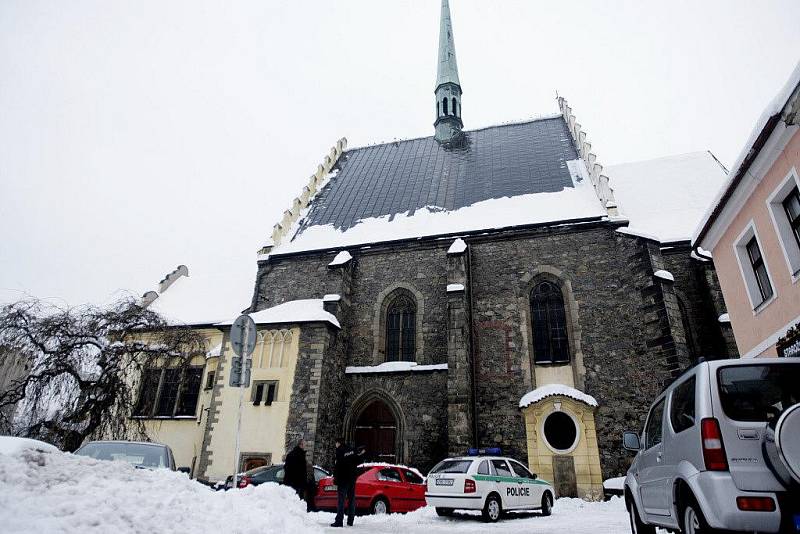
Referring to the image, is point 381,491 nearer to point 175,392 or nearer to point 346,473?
point 346,473

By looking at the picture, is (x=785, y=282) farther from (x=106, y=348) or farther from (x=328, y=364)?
(x=106, y=348)

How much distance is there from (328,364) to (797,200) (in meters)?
13.8

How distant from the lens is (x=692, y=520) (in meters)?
4.32

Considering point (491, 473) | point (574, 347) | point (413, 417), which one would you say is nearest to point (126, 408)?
point (413, 417)

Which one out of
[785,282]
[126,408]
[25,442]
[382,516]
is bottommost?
[382,516]

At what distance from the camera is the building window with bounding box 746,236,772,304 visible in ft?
32.1

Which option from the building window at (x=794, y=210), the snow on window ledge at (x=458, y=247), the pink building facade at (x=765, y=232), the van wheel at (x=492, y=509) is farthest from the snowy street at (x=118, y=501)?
the snow on window ledge at (x=458, y=247)

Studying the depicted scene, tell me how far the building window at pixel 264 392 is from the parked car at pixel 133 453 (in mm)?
8773

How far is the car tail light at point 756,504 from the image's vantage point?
3674 millimetres

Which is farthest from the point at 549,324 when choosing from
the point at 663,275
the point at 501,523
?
the point at 501,523

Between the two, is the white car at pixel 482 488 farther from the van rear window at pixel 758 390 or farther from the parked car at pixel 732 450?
the van rear window at pixel 758 390

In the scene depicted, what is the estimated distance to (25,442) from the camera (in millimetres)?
4742

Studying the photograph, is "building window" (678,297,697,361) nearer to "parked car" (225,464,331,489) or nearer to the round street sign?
"parked car" (225,464,331,489)

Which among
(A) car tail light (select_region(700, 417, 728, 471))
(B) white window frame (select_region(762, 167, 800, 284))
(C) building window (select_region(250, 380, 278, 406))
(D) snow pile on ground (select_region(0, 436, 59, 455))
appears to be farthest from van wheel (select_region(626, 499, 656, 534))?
(C) building window (select_region(250, 380, 278, 406))
